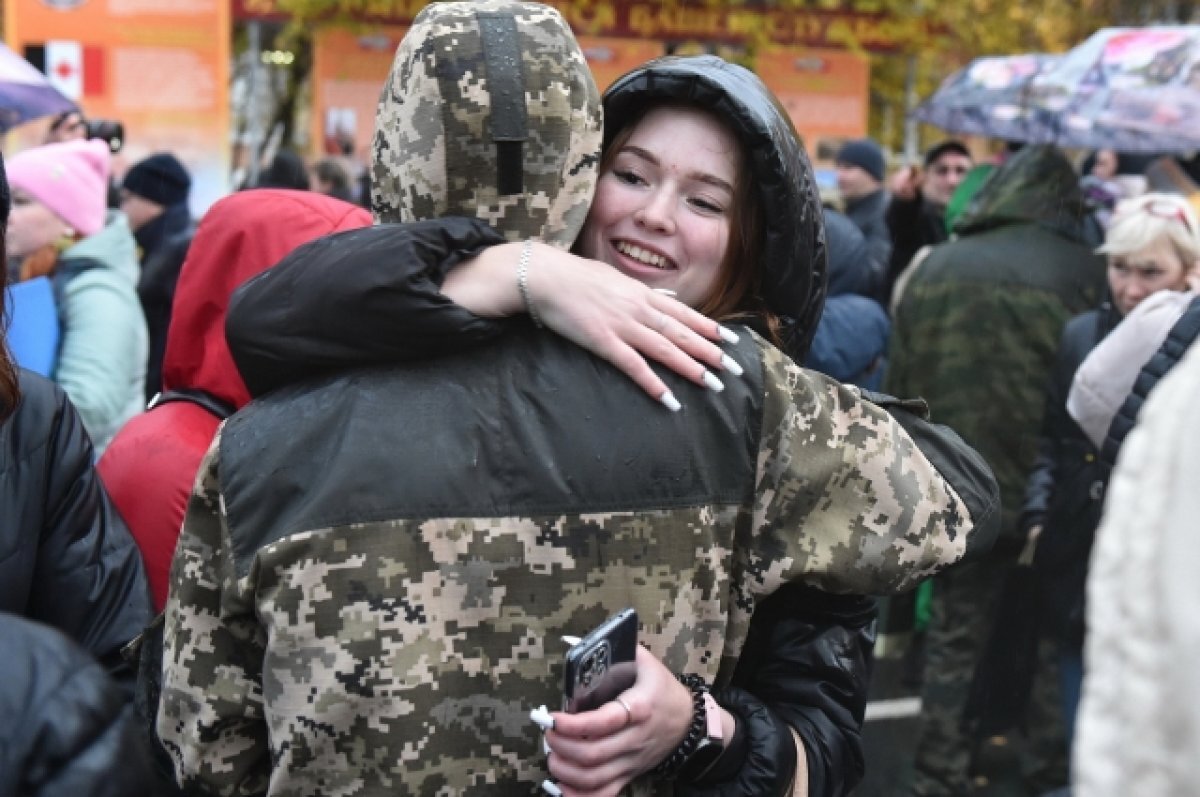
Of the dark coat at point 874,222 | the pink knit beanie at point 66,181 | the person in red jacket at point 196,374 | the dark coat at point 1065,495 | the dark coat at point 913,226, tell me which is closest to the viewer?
the person in red jacket at point 196,374

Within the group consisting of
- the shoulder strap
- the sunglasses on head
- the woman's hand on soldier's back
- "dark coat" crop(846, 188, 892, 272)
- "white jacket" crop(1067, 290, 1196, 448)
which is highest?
the woman's hand on soldier's back

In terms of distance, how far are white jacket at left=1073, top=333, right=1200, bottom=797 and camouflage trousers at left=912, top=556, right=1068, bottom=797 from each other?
437 cm

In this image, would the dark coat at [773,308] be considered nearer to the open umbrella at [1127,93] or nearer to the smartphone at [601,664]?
the smartphone at [601,664]

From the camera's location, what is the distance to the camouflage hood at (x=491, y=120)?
1622 millimetres

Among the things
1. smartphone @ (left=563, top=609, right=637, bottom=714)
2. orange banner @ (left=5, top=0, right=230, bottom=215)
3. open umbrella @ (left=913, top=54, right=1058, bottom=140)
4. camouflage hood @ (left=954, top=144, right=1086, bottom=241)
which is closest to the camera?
smartphone @ (left=563, top=609, right=637, bottom=714)

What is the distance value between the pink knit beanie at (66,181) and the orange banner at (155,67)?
621 cm

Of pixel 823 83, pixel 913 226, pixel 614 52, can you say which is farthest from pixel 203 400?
pixel 823 83

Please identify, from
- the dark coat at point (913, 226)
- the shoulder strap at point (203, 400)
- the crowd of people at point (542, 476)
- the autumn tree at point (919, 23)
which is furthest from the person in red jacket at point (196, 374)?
the autumn tree at point (919, 23)

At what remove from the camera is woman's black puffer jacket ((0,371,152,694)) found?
219 centimetres

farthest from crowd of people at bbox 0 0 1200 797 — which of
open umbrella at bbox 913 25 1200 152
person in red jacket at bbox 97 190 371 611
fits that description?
open umbrella at bbox 913 25 1200 152

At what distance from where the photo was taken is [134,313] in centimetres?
460

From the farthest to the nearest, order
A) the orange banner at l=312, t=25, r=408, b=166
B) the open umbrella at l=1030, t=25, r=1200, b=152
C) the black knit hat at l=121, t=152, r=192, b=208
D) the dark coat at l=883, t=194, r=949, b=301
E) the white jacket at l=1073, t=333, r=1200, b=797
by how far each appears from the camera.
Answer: the orange banner at l=312, t=25, r=408, b=166, the dark coat at l=883, t=194, r=949, b=301, the black knit hat at l=121, t=152, r=192, b=208, the open umbrella at l=1030, t=25, r=1200, b=152, the white jacket at l=1073, t=333, r=1200, b=797

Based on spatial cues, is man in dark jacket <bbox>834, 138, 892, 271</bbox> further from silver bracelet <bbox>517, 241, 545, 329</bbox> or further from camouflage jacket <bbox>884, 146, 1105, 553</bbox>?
silver bracelet <bbox>517, 241, 545, 329</bbox>

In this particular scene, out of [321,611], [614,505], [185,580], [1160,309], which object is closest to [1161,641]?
[614,505]
